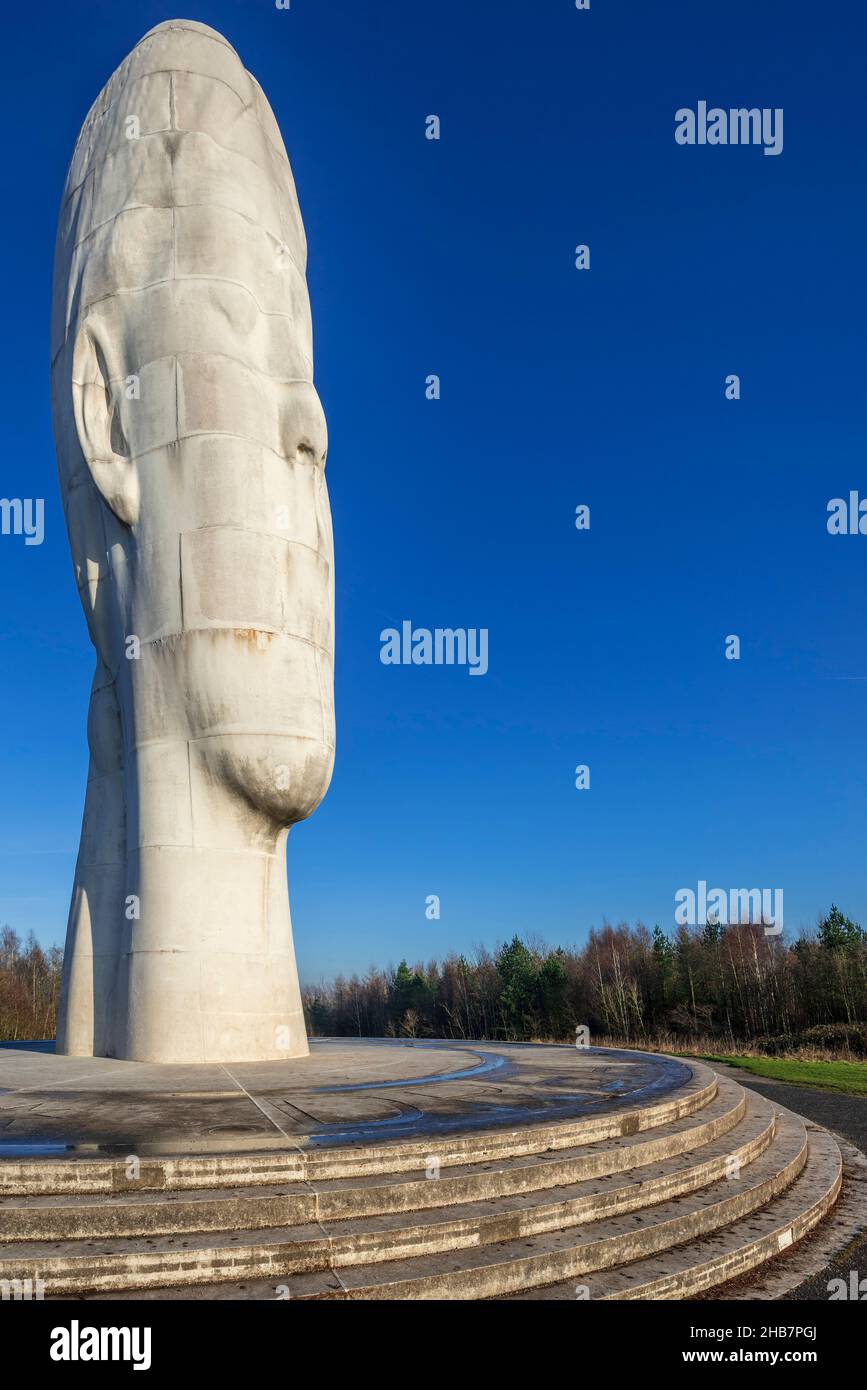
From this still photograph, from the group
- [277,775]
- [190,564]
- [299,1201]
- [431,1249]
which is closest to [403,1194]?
[431,1249]

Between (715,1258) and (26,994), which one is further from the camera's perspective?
(26,994)

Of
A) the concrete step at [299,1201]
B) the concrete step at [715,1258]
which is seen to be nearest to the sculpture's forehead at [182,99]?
the concrete step at [299,1201]

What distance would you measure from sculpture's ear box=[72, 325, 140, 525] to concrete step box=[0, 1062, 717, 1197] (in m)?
9.08

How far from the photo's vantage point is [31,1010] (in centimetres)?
5556

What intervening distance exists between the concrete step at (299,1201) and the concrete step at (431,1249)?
0.08m

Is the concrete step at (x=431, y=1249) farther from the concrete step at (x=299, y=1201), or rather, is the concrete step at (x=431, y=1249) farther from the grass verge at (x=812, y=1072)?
the grass verge at (x=812, y=1072)

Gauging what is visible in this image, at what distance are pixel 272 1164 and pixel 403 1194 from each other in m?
0.78

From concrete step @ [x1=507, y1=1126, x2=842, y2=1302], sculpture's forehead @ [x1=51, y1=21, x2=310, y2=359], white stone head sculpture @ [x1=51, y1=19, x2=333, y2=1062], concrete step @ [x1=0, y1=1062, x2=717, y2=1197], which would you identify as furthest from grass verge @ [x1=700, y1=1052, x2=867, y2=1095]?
sculpture's forehead @ [x1=51, y1=21, x2=310, y2=359]

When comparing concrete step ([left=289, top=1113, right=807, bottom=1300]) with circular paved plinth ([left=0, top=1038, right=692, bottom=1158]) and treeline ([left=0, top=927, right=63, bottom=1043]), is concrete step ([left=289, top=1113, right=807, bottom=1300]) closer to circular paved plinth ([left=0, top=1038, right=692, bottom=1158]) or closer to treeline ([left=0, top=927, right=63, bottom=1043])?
circular paved plinth ([left=0, top=1038, right=692, bottom=1158])

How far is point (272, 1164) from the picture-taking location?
222 inches

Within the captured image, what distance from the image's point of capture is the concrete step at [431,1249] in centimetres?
475

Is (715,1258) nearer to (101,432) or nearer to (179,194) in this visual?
(101,432)
